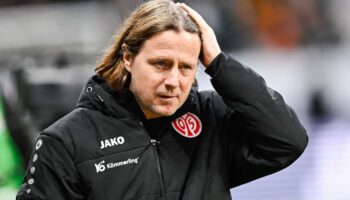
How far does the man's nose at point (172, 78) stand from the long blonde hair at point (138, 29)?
0.13 meters

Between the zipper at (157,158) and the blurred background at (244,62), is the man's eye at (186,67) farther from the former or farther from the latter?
the blurred background at (244,62)

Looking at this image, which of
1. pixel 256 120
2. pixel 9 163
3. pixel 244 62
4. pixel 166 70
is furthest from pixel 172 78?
pixel 244 62

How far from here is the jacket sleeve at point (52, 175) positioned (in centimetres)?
272

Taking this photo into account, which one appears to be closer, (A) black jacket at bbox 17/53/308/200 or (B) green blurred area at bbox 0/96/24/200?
(A) black jacket at bbox 17/53/308/200

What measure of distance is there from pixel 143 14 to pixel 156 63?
0.57 ft

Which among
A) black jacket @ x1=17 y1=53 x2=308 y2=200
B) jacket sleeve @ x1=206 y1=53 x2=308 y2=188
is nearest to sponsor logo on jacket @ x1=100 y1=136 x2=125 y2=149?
black jacket @ x1=17 y1=53 x2=308 y2=200

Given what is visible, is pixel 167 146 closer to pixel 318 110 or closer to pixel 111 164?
pixel 111 164

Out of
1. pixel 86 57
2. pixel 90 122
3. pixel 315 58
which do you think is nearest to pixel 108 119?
pixel 90 122

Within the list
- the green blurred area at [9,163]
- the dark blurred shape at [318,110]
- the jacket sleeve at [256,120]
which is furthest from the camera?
the dark blurred shape at [318,110]

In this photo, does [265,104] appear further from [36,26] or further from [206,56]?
[36,26]

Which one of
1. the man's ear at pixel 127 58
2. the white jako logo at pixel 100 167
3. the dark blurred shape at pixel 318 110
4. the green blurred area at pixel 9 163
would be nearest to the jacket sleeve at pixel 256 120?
the man's ear at pixel 127 58

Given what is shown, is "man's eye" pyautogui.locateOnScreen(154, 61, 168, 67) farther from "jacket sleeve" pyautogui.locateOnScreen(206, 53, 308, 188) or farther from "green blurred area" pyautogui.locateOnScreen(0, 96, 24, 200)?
"green blurred area" pyautogui.locateOnScreen(0, 96, 24, 200)

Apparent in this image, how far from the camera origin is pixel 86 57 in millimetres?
6848

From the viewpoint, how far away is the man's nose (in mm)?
2730
